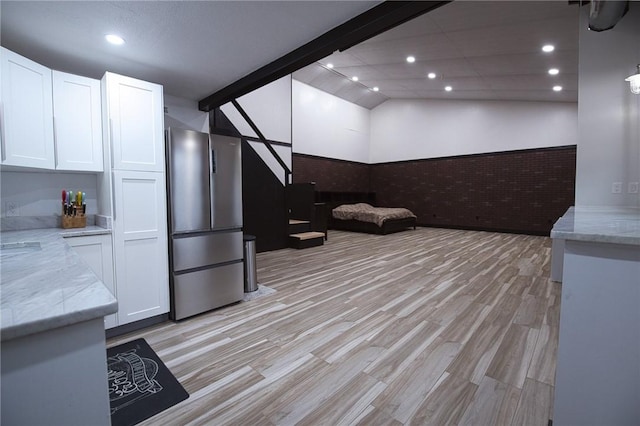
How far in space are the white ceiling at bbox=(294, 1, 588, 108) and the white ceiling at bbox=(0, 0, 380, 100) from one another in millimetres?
2604

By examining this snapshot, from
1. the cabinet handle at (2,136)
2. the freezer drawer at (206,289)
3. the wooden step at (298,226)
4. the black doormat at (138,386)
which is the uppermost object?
the cabinet handle at (2,136)

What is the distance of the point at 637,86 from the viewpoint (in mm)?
2564

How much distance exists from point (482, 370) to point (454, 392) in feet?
1.13

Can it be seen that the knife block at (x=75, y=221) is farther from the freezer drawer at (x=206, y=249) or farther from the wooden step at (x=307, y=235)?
the wooden step at (x=307, y=235)

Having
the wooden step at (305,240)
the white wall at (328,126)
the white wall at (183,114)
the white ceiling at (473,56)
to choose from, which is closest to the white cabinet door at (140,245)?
the white wall at (183,114)

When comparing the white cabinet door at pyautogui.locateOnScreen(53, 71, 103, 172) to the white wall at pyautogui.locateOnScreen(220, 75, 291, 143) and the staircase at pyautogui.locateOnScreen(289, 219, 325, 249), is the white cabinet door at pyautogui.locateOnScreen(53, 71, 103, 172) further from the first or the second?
the staircase at pyautogui.locateOnScreen(289, 219, 325, 249)

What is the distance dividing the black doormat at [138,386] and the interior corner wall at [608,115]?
4.12 m

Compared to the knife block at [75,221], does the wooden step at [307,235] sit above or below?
below

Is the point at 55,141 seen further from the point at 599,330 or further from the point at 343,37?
the point at 599,330

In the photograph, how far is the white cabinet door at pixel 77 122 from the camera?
2258 mm

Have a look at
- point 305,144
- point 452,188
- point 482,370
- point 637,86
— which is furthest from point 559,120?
point 482,370

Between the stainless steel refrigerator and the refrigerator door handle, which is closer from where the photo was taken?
the stainless steel refrigerator

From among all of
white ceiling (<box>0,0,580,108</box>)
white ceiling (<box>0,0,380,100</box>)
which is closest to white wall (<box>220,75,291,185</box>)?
white ceiling (<box>0,0,580,108</box>)

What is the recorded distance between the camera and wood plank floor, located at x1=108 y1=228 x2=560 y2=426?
5.05ft
